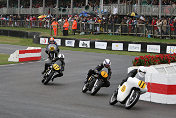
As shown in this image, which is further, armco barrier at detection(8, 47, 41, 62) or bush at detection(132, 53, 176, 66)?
armco barrier at detection(8, 47, 41, 62)

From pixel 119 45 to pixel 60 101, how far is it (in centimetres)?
2120

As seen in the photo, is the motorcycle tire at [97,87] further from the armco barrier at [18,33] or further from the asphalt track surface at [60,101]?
the armco barrier at [18,33]

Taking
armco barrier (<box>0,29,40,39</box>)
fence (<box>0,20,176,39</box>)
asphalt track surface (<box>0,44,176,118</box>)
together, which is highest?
fence (<box>0,20,176,39</box>)

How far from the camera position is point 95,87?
13914mm

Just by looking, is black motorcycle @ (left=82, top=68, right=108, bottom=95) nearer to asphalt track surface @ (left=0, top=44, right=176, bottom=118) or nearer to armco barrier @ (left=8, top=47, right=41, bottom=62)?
asphalt track surface @ (left=0, top=44, right=176, bottom=118)

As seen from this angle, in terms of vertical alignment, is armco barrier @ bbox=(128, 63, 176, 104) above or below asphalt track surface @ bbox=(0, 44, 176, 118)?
above

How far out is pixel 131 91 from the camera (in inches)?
456

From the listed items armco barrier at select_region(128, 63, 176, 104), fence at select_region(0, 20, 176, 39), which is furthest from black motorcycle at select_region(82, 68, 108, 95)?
fence at select_region(0, 20, 176, 39)

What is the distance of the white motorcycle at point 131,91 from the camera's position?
37.4 feet

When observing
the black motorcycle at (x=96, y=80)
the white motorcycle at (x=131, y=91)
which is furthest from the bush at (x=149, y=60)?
the white motorcycle at (x=131, y=91)

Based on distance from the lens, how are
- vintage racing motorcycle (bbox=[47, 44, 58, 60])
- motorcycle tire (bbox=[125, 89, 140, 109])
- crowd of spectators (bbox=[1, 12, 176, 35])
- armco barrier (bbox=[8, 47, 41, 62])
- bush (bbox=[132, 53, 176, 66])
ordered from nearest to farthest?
motorcycle tire (bbox=[125, 89, 140, 109]) < bush (bbox=[132, 53, 176, 66]) < vintage racing motorcycle (bbox=[47, 44, 58, 60]) < armco barrier (bbox=[8, 47, 41, 62]) < crowd of spectators (bbox=[1, 12, 176, 35])

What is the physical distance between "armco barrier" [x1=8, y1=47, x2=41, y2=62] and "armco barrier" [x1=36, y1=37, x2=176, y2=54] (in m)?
8.85

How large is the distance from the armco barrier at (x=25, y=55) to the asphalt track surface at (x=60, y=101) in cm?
484

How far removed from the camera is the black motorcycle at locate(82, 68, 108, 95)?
13.9m
